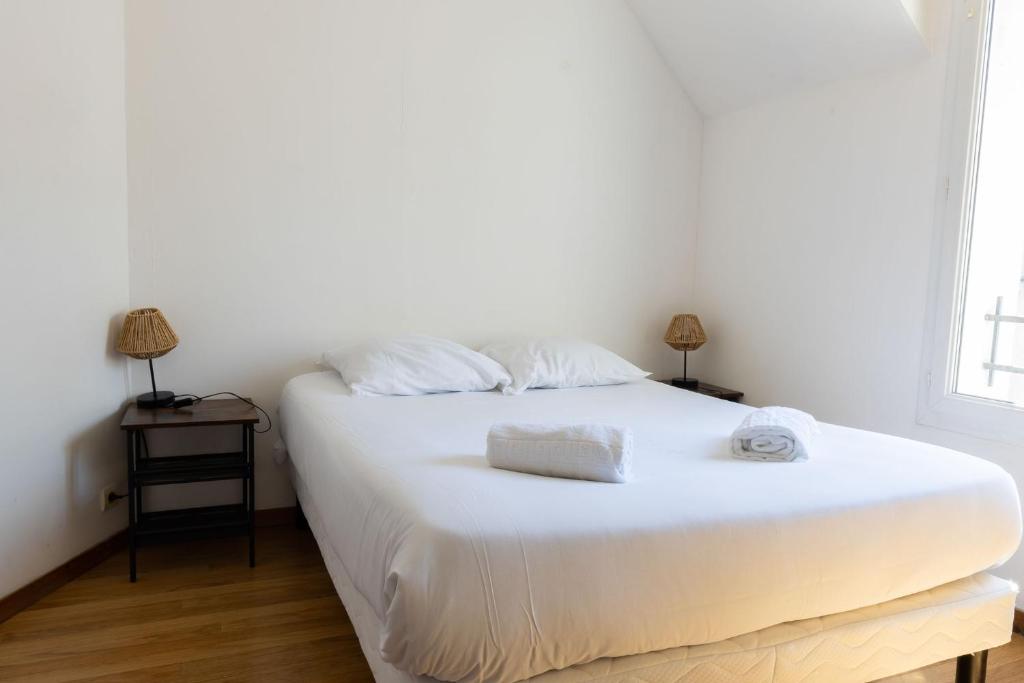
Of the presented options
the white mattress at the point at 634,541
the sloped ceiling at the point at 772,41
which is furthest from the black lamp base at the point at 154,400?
the sloped ceiling at the point at 772,41

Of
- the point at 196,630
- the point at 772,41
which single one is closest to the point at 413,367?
the point at 196,630

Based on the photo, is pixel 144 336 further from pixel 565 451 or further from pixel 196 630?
pixel 565 451

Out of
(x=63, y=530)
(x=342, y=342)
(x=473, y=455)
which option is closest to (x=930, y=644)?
(x=473, y=455)

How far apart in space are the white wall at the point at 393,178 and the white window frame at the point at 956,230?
1.42 meters

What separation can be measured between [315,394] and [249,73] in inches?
53.9

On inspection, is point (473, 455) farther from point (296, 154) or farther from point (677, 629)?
point (296, 154)

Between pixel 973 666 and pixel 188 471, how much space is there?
8.06 ft

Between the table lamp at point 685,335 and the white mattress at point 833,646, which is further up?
the table lamp at point 685,335

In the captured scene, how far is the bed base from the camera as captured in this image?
69.6 inches

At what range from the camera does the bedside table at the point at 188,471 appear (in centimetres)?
243

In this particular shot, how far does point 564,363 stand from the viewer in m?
3.04

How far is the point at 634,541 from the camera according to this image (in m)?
1.30

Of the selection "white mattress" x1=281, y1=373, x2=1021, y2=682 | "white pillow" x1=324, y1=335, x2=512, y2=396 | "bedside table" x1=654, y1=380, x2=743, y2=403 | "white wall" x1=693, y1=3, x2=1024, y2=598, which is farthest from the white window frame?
"white pillow" x1=324, y1=335, x2=512, y2=396

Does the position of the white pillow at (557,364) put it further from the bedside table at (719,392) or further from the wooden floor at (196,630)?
the wooden floor at (196,630)
